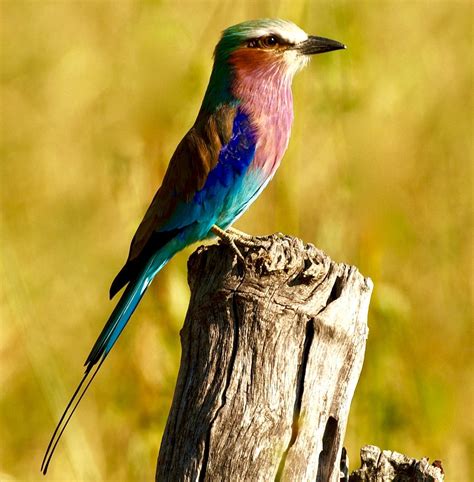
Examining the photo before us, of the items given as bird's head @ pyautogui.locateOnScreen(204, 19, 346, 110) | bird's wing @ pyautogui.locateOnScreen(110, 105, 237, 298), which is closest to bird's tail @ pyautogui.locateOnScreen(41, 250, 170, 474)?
bird's wing @ pyautogui.locateOnScreen(110, 105, 237, 298)

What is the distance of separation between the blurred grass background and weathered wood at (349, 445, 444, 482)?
1580 mm

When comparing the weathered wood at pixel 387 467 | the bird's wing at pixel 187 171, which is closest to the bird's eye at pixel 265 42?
the bird's wing at pixel 187 171

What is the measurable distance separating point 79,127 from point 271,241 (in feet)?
9.72

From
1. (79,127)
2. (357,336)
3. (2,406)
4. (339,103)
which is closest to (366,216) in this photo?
(339,103)

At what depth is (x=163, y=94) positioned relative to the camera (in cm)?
490

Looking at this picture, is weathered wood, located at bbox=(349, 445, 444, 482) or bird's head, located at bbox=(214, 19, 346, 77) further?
bird's head, located at bbox=(214, 19, 346, 77)

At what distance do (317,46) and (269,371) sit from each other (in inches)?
74.0

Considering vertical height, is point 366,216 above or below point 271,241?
above

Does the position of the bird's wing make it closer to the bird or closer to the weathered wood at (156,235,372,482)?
the bird

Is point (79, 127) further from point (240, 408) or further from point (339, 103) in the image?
point (240, 408)

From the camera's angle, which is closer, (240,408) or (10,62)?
(240,408)

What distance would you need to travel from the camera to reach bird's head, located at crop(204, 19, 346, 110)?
4.31 meters

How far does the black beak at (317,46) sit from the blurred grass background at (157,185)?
200 mm

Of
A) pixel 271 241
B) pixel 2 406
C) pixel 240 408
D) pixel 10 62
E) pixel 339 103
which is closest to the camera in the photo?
pixel 240 408
